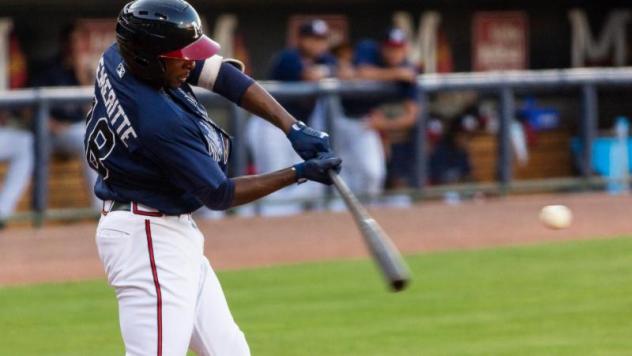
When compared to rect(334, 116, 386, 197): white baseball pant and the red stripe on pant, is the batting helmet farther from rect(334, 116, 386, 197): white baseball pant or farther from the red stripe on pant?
rect(334, 116, 386, 197): white baseball pant

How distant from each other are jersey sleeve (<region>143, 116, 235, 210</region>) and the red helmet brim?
233 millimetres

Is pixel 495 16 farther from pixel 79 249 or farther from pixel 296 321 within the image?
pixel 296 321

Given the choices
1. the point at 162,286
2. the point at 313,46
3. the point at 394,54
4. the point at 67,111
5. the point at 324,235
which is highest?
the point at 162,286

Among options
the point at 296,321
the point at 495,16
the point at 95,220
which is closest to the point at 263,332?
the point at 296,321

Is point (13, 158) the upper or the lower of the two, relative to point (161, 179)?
lower

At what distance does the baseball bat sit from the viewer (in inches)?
177

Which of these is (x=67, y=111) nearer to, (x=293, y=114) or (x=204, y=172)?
(x=293, y=114)

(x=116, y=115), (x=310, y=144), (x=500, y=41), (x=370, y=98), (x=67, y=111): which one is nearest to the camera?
(x=116, y=115)

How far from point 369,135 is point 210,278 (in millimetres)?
7766

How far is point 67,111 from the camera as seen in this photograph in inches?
461

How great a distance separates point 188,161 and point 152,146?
0.41 feet

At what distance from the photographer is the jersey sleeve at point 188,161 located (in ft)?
14.8

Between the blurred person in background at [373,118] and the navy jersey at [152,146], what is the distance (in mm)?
7711

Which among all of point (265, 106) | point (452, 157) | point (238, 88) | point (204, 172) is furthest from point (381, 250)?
point (452, 157)
